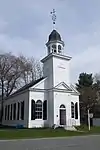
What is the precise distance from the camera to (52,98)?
27.9 metres

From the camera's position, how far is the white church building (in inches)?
1079

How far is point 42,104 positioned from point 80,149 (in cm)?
1861

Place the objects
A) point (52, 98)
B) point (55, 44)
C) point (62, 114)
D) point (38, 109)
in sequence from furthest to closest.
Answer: point (55, 44), point (62, 114), point (52, 98), point (38, 109)

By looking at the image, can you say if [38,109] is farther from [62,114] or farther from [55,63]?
[55,63]

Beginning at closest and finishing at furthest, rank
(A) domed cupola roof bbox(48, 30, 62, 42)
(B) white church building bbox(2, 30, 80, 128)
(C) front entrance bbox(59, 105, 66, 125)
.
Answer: (B) white church building bbox(2, 30, 80, 128)
(C) front entrance bbox(59, 105, 66, 125)
(A) domed cupola roof bbox(48, 30, 62, 42)

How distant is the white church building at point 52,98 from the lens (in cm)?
2741

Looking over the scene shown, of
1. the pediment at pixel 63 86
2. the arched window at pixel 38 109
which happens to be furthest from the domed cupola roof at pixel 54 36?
the arched window at pixel 38 109

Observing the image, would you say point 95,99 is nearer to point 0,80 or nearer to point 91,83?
point 91,83

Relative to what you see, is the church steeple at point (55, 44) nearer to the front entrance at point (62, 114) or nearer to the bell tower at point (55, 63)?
the bell tower at point (55, 63)

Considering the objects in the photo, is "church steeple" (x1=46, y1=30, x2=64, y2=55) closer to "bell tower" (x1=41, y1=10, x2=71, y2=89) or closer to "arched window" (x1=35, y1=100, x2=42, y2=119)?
"bell tower" (x1=41, y1=10, x2=71, y2=89)

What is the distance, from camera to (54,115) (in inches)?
1075

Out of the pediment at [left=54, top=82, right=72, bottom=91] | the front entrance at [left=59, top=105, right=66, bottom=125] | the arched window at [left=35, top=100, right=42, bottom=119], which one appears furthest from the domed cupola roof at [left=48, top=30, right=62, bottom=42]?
the front entrance at [left=59, top=105, right=66, bottom=125]

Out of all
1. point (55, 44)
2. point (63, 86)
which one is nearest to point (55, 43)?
point (55, 44)

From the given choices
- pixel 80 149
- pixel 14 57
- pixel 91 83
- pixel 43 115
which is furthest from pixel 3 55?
pixel 80 149
